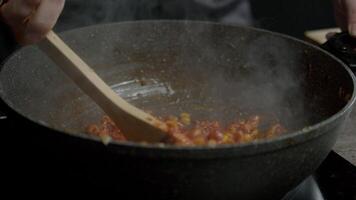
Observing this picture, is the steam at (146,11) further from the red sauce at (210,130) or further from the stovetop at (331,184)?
the stovetop at (331,184)

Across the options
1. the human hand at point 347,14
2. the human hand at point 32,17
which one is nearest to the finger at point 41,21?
the human hand at point 32,17

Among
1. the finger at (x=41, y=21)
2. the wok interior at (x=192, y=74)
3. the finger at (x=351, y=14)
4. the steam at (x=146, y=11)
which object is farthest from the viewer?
the steam at (x=146, y=11)

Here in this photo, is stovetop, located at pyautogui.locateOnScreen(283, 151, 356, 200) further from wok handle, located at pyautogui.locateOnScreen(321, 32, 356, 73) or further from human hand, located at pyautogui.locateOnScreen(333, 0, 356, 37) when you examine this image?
human hand, located at pyautogui.locateOnScreen(333, 0, 356, 37)

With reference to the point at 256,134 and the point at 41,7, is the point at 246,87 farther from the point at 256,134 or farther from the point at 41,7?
the point at 41,7

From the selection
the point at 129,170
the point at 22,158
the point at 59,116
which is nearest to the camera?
the point at 129,170

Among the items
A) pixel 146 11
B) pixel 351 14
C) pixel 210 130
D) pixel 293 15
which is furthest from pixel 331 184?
pixel 293 15

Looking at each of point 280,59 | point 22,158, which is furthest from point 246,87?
point 22,158

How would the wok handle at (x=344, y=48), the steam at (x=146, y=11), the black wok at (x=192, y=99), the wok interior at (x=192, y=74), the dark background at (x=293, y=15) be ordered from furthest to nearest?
the dark background at (x=293, y=15) → the steam at (x=146, y=11) → the wok handle at (x=344, y=48) → the wok interior at (x=192, y=74) → the black wok at (x=192, y=99)
